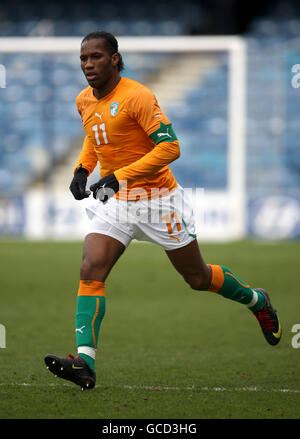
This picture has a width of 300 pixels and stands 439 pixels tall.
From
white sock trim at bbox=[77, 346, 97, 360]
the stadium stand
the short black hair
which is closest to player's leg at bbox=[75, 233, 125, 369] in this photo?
white sock trim at bbox=[77, 346, 97, 360]

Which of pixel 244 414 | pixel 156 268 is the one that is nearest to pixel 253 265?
pixel 156 268

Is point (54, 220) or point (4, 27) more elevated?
point (4, 27)

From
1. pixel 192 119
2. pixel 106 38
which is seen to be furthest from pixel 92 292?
pixel 192 119

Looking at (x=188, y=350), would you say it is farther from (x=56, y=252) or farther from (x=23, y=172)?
(x=23, y=172)

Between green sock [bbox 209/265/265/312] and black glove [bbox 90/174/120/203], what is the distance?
108cm

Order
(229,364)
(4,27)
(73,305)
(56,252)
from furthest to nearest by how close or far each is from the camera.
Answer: (4,27), (56,252), (73,305), (229,364)

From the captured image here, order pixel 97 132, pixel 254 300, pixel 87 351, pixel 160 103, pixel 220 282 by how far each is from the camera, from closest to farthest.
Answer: pixel 87 351 < pixel 97 132 < pixel 220 282 < pixel 254 300 < pixel 160 103

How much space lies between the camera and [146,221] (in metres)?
4.68

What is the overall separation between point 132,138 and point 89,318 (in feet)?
3.69

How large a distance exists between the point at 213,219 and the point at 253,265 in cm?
374

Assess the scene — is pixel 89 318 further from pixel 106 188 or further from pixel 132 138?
pixel 132 138

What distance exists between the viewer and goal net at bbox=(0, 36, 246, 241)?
48.6 ft

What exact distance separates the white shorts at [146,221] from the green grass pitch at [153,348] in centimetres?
89

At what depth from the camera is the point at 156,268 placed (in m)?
11.2
